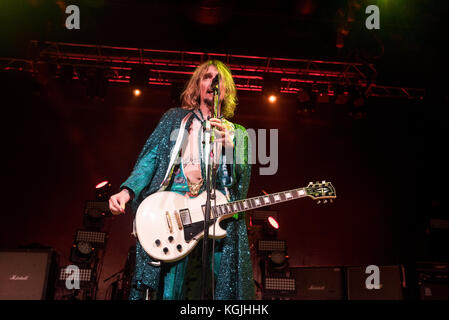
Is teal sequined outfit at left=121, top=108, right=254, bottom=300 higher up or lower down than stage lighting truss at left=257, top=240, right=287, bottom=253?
lower down

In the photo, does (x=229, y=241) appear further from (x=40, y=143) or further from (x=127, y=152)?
(x=40, y=143)

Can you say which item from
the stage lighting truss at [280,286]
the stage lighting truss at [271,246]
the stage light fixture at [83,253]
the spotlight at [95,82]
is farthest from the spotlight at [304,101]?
the stage light fixture at [83,253]

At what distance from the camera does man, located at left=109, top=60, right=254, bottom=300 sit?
2545mm

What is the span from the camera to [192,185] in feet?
9.12

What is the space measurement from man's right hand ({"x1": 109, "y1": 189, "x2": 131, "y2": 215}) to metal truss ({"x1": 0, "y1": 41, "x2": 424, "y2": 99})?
16.4ft

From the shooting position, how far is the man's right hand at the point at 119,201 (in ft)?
8.46

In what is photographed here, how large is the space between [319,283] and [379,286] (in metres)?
0.88

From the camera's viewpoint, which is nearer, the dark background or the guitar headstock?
the guitar headstock

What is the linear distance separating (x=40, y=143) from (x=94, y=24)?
8.43 ft

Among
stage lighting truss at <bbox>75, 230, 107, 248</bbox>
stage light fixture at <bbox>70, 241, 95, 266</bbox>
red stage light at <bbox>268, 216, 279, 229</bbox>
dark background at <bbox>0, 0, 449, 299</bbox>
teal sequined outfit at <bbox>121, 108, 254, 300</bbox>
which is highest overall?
dark background at <bbox>0, 0, 449, 299</bbox>

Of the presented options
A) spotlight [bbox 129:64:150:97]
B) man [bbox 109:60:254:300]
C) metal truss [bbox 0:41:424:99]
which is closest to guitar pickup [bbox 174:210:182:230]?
man [bbox 109:60:254:300]

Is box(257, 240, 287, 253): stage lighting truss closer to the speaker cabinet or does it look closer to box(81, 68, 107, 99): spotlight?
the speaker cabinet

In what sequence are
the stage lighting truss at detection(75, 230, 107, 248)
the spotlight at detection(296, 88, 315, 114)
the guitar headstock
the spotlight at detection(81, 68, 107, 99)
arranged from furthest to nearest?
the spotlight at detection(296, 88, 315, 114) → the spotlight at detection(81, 68, 107, 99) → the stage lighting truss at detection(75, 230, 107, 248) → the guitar headstock

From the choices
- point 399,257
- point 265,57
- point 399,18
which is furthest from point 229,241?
point 399,257
